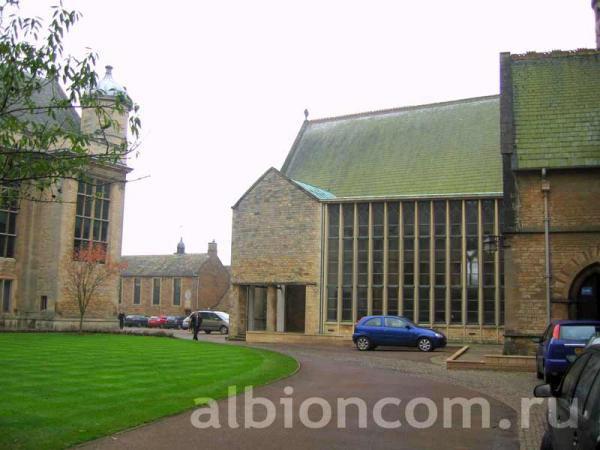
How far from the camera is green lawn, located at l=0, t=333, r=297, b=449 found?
8992 mm

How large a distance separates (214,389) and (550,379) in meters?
7.31

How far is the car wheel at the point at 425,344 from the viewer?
27453mm

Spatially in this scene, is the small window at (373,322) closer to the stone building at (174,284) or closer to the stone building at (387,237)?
the stone building at (387,237)

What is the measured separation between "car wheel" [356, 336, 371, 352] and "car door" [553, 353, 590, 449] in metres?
21.7

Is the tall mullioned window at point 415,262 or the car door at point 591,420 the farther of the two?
the tall mullioned window at point 415,262

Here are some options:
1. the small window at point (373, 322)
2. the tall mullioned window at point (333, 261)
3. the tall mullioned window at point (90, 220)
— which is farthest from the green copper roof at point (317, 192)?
the tall mullioned window at point (90, 220)

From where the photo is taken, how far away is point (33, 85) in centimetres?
808

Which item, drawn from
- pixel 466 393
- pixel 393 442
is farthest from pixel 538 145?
pixel 393 442

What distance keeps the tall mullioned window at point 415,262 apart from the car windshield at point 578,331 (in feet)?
62.1

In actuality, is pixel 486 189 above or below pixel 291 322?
above

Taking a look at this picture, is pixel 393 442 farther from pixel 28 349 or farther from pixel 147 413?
pixel 28 349

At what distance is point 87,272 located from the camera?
39.2 meters

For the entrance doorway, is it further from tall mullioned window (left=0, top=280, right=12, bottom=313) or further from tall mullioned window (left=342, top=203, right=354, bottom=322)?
tall mullioned window (left=0, top=280, right=12, bottom=313)

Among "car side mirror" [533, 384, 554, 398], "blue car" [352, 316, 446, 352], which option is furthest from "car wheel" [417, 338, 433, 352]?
"car side mirror" [533, 384, 554, 398]
